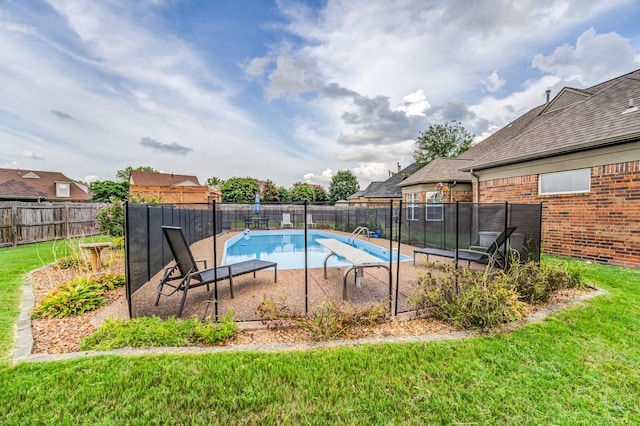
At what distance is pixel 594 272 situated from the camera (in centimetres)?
545

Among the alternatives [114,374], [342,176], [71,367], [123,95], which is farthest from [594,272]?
[342,176]

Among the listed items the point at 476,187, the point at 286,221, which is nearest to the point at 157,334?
the point at 476,187

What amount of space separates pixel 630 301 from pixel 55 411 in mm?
6614

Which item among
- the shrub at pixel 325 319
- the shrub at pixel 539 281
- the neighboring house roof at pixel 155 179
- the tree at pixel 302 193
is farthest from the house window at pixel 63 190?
the shrub at pixel 539 281

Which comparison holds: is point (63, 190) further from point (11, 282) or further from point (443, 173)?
point (443, 173)

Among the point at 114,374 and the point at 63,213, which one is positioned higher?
the point at 63,213

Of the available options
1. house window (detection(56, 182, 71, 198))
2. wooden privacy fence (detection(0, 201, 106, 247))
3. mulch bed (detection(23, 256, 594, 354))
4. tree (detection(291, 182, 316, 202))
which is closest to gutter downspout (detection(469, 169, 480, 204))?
mulch bed (detection(23, 256, 594, 354))

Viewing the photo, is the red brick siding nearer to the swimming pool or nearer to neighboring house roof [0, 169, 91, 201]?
the swimming pool

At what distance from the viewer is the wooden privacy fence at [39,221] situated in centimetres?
951

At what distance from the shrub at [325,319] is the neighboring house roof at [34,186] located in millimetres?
29934

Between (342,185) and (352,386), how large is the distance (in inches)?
2124

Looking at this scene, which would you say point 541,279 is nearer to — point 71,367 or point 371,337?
point 371,337

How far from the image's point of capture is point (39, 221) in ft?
34.4

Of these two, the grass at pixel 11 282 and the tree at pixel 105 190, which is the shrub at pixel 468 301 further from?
the tree at pixel 105 190
